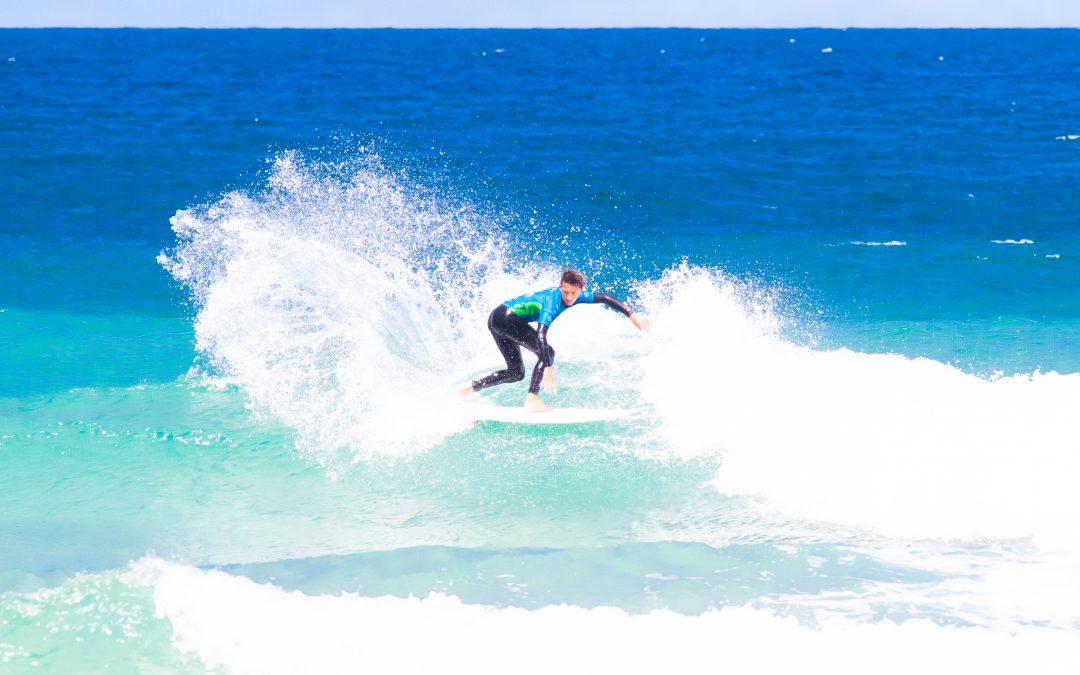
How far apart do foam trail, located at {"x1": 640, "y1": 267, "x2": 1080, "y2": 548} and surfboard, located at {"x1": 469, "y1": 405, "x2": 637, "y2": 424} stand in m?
0.55

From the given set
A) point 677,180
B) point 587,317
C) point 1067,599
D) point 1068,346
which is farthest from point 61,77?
point 1067,599

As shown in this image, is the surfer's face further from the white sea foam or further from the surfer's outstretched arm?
the white sea foam

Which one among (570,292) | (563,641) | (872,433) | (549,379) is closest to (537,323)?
(570,292)

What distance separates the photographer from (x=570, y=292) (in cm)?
945

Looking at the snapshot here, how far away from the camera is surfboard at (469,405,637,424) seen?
9648mm

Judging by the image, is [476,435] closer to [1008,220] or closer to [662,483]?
[662,483]

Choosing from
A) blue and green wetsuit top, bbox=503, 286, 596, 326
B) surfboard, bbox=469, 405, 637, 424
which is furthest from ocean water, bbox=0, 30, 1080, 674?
blue and green wetsuit top, bbox=503, 286, 596, 326

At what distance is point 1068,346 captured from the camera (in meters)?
13.6

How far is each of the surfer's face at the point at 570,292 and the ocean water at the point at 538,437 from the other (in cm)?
120

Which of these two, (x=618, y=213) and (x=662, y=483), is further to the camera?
(x=618, y=213)

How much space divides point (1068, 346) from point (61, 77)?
53321mm

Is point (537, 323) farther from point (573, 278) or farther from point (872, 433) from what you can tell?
point (872, 433)

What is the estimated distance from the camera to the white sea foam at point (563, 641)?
5980mm

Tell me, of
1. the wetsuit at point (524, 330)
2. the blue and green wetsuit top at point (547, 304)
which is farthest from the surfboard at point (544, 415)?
the blue and green wetsuit top at point (547, 304)
